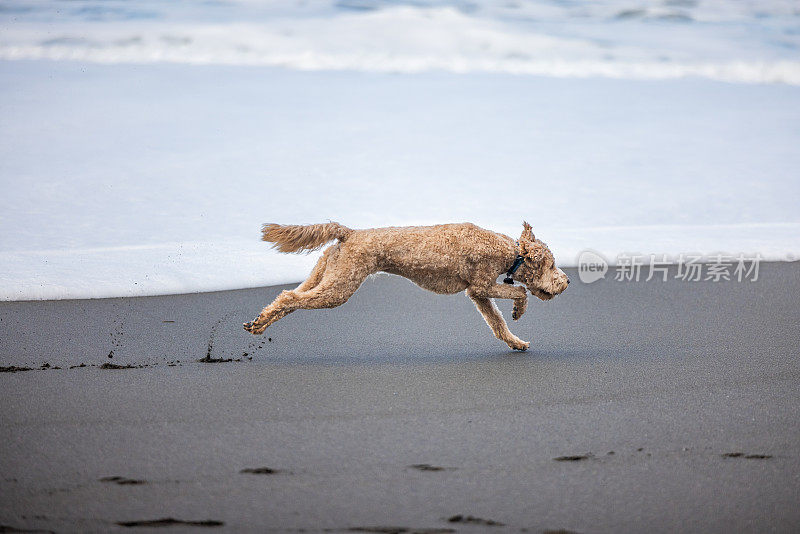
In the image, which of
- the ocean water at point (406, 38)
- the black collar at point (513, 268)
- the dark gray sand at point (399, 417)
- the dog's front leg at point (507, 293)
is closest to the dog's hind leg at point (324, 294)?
the dark gray sand at point (399, 417)

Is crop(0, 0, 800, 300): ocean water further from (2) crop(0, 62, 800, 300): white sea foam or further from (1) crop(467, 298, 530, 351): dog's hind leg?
(1) crop(467, 298, 530, 351): dog's hind leg

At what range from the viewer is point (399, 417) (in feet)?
11.9

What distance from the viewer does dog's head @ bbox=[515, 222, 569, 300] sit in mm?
4688

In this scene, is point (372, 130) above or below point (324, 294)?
above

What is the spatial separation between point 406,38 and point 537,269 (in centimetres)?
1053

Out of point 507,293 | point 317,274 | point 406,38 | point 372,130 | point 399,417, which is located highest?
point 406,38

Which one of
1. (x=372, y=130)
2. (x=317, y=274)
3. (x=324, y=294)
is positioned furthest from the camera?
(x=372, y=130)

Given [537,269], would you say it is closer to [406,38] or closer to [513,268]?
[513,268]

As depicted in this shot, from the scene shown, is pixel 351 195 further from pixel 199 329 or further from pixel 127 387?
pixel 127 387

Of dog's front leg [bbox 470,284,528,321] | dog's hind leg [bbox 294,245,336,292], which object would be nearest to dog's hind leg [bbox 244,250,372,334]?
dog's hind leg [bbox 294,245,336,292]

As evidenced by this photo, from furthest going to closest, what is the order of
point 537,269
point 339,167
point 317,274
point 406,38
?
point 406,38
point 339,167
point 537,269
point 317,274

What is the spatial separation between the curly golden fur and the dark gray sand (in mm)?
340

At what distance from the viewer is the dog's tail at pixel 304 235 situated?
4.54m

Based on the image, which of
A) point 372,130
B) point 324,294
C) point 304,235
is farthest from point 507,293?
point 372,130
